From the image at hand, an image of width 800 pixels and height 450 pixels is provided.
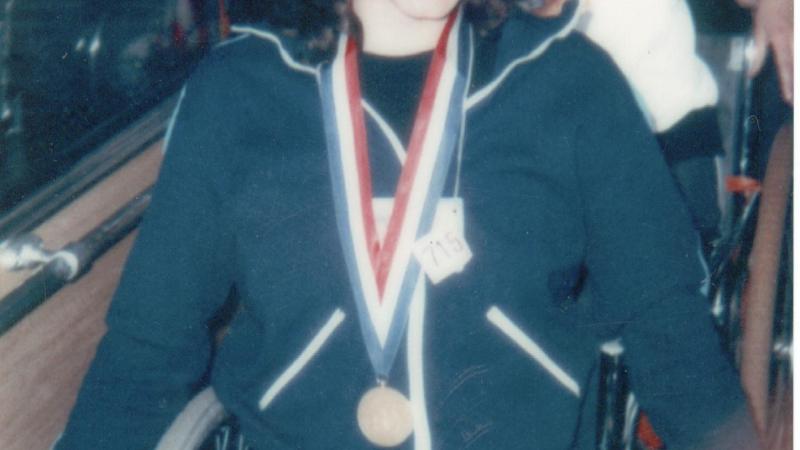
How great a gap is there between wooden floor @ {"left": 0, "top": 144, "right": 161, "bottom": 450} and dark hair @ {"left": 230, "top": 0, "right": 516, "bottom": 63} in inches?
17.8

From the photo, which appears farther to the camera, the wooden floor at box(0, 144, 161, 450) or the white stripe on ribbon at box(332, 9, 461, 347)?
the wooden floor at box(0, 144, 161, 450)

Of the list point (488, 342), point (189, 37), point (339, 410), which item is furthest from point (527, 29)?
point (189, 37)

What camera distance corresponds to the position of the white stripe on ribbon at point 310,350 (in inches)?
45.6

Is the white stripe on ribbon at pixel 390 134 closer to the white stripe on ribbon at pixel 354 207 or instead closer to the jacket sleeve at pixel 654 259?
the white stripe on ribbon at pixel 354 207

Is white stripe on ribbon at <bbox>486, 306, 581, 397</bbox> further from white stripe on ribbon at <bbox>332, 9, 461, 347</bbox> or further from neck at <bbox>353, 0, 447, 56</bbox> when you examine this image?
neck at <bbox>353, 0, 447, 56</bbox>

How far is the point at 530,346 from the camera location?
1160 millimetres

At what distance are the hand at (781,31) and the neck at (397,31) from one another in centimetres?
62

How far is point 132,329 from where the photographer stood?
115 centimetres

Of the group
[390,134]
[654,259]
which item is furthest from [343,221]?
[654,259]

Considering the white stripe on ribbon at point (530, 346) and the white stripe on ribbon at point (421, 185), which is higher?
the white stripe on ribbon at point (421, 185)

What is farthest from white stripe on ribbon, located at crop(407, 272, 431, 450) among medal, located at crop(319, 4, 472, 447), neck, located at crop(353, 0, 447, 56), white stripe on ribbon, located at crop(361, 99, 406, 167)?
neck, located at crop(353, 0, 447, 56)

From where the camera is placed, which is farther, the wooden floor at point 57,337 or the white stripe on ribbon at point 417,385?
the wooden floor at point 57,337

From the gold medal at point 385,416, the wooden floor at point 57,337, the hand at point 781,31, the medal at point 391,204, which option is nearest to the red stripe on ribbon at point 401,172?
the medal at point 391,204

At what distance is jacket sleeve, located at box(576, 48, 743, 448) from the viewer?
3.71 feet
